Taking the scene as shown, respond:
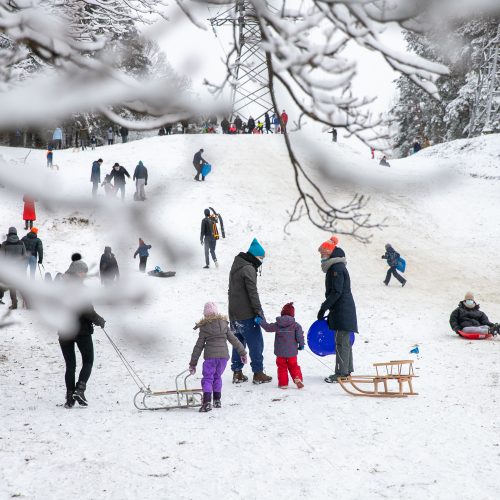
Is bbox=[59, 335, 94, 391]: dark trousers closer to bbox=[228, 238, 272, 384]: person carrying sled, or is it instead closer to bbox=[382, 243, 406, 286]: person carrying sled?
bbox=[228, 238, 272, 384]: person carrying sled

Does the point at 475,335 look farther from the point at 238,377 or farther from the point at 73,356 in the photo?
the point at 73,356

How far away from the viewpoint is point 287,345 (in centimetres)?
824

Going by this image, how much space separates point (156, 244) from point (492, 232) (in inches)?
904

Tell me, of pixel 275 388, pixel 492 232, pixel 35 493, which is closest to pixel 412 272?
pixel 492 232

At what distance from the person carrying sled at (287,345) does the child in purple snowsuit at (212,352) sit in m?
0.75

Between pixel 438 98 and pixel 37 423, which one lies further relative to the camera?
pixel 37 423

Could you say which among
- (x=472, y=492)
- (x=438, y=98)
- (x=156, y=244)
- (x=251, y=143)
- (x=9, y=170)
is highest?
(x=251, y=143)

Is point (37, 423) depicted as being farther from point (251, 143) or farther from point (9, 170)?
point (251, 143)

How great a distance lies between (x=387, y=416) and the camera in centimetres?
709

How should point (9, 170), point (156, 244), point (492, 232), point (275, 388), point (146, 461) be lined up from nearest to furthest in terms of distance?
point (9, 170) → point (156, 244) → point (146, 461) → point (275, 388) → point (492, 232)

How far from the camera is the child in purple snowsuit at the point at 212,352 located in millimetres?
7469

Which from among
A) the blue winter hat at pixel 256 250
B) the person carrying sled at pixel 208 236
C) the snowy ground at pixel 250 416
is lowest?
the snowy ground at pixel 250 416

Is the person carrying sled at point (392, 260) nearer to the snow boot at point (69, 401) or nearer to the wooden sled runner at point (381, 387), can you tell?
the wooden sled runner at point (381, 387)

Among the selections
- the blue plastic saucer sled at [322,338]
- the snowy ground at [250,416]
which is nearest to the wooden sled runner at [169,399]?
the snowy ground at [250,416]
